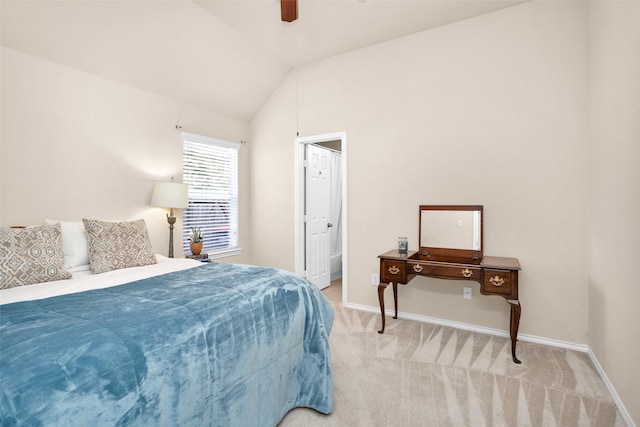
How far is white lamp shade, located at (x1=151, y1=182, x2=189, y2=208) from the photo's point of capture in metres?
3.26

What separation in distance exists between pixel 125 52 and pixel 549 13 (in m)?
3.73

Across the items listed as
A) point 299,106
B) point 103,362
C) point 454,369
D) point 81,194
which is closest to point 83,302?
point 103,362

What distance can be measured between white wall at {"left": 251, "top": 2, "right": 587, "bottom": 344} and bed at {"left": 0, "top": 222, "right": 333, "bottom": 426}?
170cm

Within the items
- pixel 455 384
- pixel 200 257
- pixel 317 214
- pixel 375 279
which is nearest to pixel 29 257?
pixel 200 257

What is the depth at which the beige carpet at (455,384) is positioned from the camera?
1840 mm

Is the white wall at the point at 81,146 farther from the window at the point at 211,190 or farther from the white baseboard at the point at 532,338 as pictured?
the white baseboard at the point at 532,338

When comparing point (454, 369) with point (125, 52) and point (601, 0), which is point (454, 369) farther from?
point (125, 52)

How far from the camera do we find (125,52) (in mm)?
2891

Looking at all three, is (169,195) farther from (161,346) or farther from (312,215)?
(161,346)

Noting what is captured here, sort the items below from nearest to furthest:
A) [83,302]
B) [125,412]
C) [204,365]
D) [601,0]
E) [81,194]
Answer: [125,412] < [204,365] < [83,302] < [601,0] < [81,194]

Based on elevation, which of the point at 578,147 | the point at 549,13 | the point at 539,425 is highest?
the point at 549,13

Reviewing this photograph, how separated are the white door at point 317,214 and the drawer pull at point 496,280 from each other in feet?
7.76

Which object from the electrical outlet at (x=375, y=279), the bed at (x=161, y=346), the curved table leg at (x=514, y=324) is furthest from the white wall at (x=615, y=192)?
the electrical outlet at (x=375, y=279)

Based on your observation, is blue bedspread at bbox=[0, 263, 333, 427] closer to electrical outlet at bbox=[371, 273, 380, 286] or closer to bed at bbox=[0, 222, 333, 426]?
bed at bbox=[0, 222, 333, 426]
